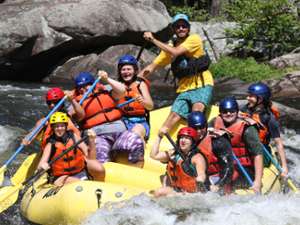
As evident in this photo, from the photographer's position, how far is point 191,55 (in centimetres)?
611

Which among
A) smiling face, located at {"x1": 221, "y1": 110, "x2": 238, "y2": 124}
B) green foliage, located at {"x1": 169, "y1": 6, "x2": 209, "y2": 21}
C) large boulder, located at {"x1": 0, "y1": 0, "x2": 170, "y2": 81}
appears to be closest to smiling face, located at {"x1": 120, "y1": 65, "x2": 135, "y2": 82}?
smiling face, located at {"x1": 221, "y1": 110, "x2": 238, "y2": 124}

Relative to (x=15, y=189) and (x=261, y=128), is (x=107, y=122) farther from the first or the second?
(x=261, y=128)

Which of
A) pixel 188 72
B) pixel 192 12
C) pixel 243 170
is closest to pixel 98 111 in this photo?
pixel 188 72

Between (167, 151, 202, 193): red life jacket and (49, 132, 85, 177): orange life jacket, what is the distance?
841 mm

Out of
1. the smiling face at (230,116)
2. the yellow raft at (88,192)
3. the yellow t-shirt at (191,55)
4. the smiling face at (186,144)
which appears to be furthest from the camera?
the yellow t-shirt at (191,55)

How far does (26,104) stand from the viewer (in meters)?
11.3

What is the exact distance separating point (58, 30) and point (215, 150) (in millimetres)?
9547

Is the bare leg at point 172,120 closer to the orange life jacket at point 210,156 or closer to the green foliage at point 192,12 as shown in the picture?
the orange life jacket at point 210,156

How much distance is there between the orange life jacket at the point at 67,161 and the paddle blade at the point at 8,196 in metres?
0.44

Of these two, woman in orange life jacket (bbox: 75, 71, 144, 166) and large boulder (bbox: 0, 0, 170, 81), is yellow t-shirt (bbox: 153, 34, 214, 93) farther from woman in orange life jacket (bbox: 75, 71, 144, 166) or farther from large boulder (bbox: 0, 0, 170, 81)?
large boulder (bbox: 0, 0, 170, 81)

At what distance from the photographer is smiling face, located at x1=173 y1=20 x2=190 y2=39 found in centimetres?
598

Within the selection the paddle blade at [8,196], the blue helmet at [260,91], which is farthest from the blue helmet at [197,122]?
the paddle blade at [8,196]

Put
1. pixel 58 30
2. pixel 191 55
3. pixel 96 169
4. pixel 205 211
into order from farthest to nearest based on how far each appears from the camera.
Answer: pixel 58 30, pixel 191 55, pixel 96 169, pixel 205 211

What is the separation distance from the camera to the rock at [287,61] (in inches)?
545
